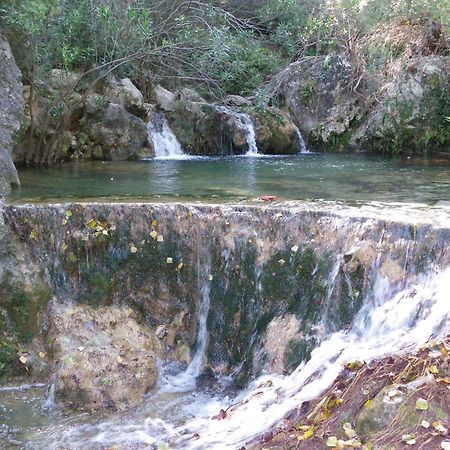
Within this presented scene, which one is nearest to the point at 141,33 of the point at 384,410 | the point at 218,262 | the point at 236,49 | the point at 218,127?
the point at 236,49

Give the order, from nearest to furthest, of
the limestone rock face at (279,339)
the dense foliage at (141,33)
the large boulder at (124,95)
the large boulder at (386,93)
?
1. the limestone rock face at (279,339)
2. the dense foliage at (141,33)
3. the large boulder at (124,95)
4. the large boulder at (386,93)

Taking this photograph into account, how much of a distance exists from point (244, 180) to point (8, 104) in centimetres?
378

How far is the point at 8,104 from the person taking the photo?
29.3ft

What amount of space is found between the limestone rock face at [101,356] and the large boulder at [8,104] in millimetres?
2949

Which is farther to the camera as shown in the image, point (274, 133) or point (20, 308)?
point (274, 133)

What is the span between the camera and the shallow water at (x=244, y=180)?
786cm

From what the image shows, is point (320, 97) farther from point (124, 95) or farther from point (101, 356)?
point (101, 356)

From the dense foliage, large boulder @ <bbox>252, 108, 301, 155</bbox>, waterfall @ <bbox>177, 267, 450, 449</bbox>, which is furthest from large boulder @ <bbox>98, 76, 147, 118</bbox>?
waterfall @ <bbox>177, 267, 450, 449</bbox>

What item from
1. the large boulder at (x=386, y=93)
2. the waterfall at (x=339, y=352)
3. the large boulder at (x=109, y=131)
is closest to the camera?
the waterfall at (x=339, y=352)

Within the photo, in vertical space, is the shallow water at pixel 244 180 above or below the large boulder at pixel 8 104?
below

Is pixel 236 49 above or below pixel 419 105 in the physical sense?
above

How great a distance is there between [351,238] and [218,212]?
5.09 feet

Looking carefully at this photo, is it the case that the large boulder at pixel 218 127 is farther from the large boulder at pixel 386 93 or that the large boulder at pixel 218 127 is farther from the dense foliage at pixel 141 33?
the large boulder at pixel 386 93

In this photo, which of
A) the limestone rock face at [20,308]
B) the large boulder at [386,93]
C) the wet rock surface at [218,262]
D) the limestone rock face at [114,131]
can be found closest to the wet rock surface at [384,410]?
the wet rock surface at [218,262]
